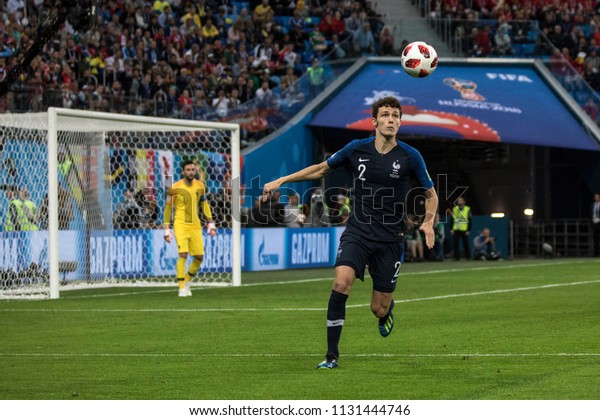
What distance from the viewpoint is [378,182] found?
11.0m

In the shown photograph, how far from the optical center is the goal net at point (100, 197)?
21.6 meters

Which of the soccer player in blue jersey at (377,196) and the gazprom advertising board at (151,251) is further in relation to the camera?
the gazprom advertising board at (151,251)

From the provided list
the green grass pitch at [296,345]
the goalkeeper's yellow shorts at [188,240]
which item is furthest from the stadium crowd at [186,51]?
the green grass pitch at [296,345]

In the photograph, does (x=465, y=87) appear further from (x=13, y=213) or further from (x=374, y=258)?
(x=374, y=258)

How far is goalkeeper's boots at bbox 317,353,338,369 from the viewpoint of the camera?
10.4 metres

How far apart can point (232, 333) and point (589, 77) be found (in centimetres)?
2723

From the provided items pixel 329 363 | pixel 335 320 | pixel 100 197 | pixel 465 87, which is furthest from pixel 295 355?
pixel 465 87

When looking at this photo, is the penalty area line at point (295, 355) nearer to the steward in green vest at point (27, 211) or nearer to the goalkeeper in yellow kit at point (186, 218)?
the goalkeeper in yellow kit at point (186, 218)

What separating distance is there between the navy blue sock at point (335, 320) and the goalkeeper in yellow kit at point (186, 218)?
34.5 feet

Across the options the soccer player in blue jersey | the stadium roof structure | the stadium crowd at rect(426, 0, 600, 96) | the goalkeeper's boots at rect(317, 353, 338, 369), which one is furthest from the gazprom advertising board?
the goalkeeper's boots at rect(317, 353, 338, 369)

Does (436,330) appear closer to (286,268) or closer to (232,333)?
(232,333)

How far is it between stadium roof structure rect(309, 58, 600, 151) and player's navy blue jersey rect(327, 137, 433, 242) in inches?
885

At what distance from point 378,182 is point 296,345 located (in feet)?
8.18
